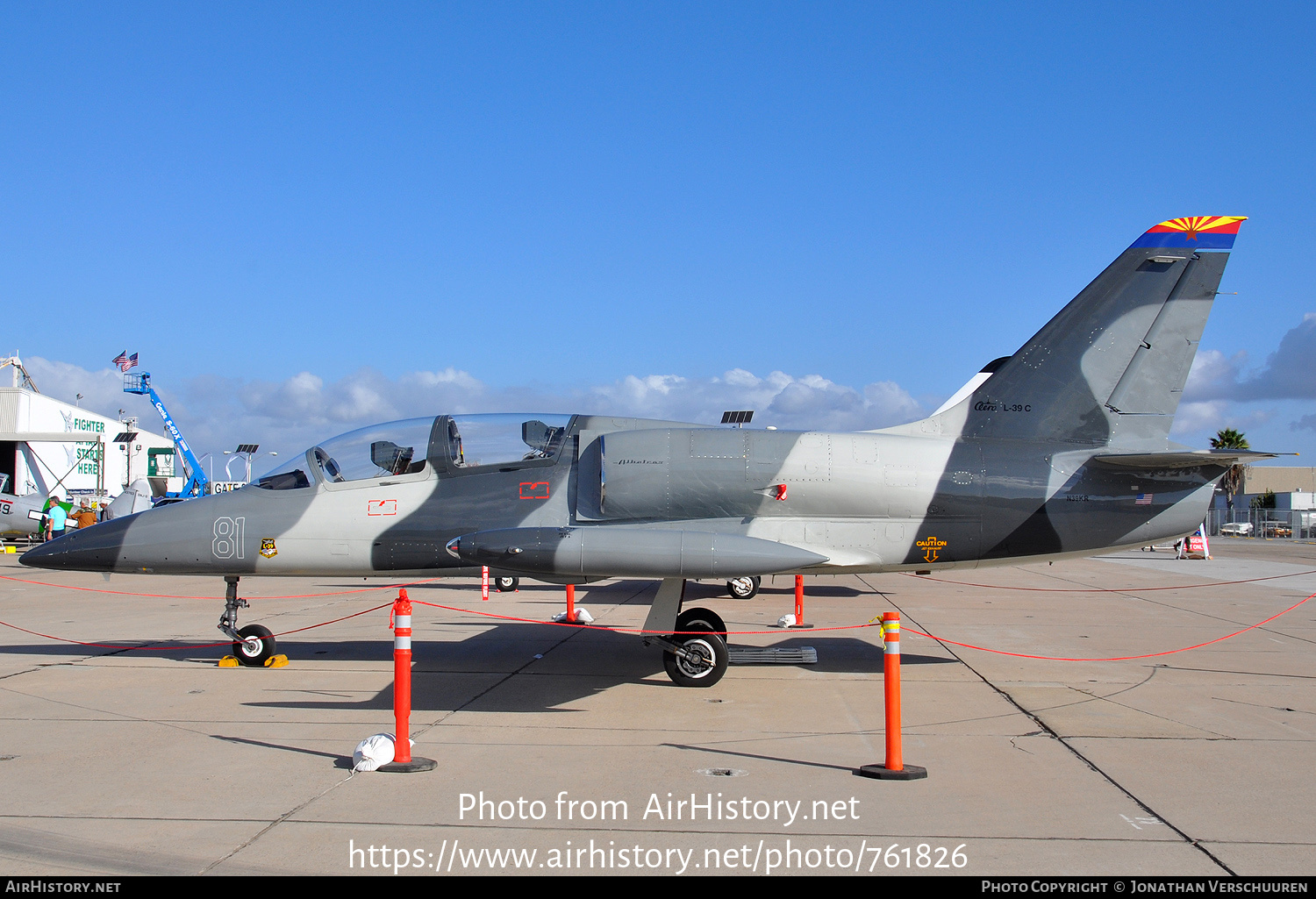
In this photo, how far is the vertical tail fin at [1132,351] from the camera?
8.62 meters

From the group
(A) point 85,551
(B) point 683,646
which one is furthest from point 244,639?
(B) point 683,646

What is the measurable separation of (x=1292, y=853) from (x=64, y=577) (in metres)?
22.4

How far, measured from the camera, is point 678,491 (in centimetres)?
829

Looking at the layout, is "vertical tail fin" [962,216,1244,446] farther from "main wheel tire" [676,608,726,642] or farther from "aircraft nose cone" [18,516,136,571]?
"aircraft nose cone" [18,516,136,571]

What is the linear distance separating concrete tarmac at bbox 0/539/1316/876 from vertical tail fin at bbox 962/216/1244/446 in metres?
2.62

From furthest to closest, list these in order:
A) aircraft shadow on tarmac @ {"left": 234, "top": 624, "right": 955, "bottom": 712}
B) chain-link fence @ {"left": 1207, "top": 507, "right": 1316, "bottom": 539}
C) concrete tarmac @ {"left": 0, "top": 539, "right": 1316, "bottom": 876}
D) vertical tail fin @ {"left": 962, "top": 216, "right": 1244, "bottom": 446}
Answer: chain-link fence @ {"left": 1207, "top": 507, "right": 1316, "bottom": 539}
vertical tail fin @ {"left": 962, "top": 216, "right": 1244, "bottom": 446}
aircraft shadow on tarmac @ {"left": 234, "top": 624, "right": 955, "bottom": 712}
concrete tarmac @ {"left": 0, "top": 539, "right": 1316, "bottom": 876}

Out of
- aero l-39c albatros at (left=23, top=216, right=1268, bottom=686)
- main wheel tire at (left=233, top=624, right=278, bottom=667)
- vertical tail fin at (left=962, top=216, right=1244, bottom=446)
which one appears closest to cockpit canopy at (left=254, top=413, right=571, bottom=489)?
aero l-39c albatros at (left=23, top=216, right=1268, bottom=686)

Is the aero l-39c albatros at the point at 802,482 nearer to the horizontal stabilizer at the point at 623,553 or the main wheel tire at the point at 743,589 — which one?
the horizontal stabilizer at the point at 623,553

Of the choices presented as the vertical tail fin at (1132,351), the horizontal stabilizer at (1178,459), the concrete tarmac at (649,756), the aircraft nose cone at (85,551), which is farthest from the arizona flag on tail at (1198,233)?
the aircraft nose cone at (85,551)

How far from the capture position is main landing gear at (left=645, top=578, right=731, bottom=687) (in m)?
8.22

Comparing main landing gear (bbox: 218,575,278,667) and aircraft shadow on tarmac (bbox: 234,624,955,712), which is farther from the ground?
main landing gear (bbox: 218,575,278,667)

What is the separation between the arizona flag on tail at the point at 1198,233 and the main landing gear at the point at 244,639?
10.1m

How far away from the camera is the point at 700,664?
8281mm
